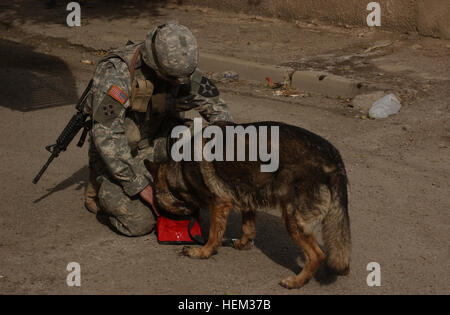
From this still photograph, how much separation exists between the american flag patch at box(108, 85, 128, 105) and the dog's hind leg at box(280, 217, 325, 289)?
156cm

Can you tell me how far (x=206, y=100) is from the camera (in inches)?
210

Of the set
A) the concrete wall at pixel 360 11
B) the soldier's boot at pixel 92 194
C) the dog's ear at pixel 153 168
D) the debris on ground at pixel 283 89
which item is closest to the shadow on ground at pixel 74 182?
the soldier's boot at pixel 92 194

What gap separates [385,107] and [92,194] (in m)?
3.86

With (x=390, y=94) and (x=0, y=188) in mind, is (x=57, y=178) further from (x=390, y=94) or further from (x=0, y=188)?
(x=390, y=94)

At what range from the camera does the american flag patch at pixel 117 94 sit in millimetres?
4762

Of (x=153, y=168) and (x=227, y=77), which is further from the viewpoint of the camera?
(x=227, y=77)

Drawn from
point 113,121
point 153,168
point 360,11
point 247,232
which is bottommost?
point 247,232

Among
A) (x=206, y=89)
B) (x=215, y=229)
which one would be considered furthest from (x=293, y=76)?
(x=215, y=229)

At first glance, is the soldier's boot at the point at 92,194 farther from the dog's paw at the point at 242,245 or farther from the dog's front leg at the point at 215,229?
the dog's paw at the point at 242,245

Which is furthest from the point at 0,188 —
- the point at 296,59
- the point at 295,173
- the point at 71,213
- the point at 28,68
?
the point at 296,59

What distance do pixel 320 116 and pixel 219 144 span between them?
3.44 metres

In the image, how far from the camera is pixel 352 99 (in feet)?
26.9

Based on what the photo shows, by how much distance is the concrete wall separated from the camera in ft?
32.1

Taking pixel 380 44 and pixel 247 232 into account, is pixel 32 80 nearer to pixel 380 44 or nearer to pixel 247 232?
pixel 380 44
